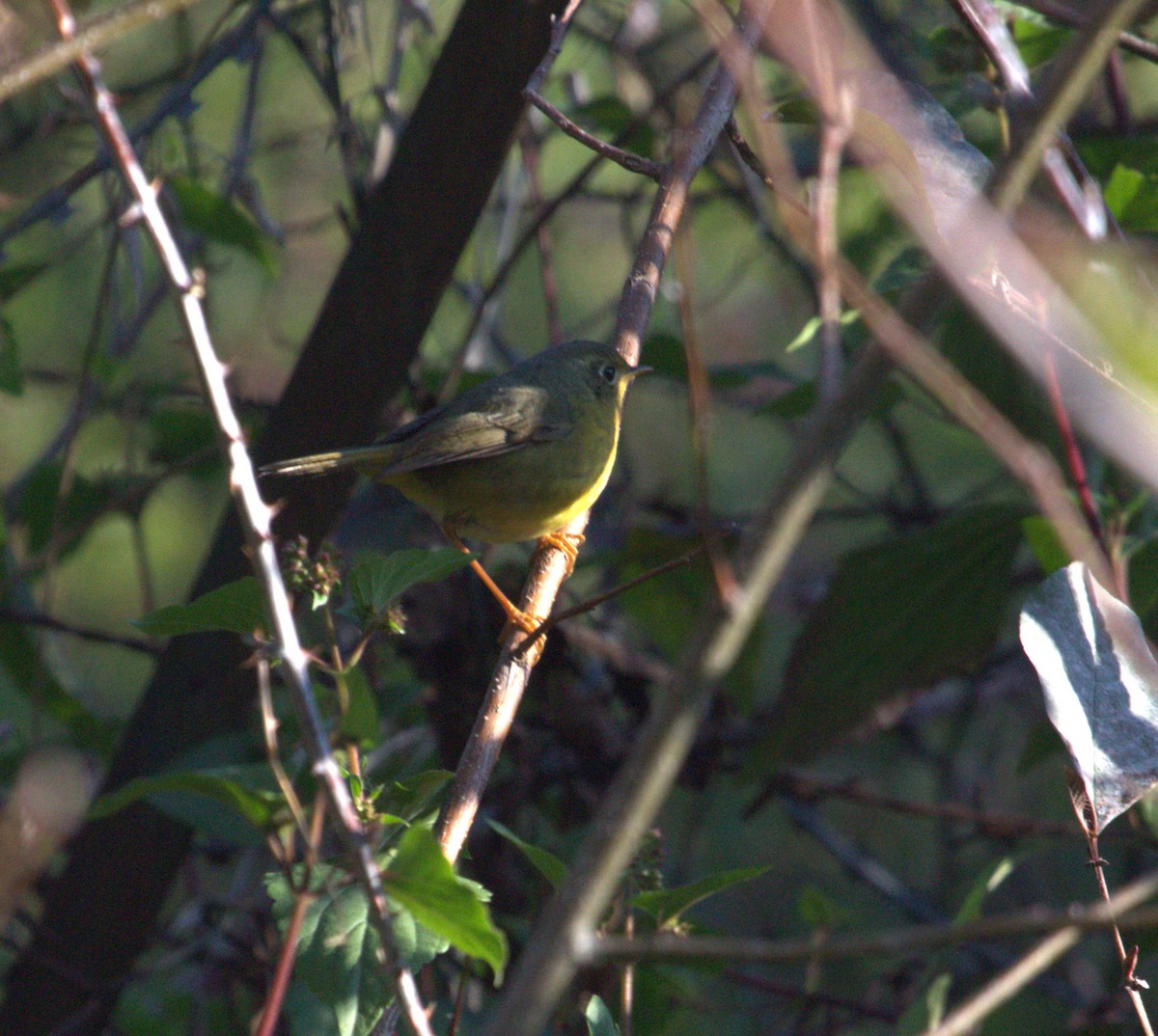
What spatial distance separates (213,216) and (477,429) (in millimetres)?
934

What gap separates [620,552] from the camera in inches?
145

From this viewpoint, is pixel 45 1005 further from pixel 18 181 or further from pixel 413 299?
pixel 18 181

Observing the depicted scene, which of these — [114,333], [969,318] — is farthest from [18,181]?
[969,318]

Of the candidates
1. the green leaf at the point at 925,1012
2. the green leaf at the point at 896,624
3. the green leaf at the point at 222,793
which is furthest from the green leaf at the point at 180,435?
the green leaf at the point at 925,1012

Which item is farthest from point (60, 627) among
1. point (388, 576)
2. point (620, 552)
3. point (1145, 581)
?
point (1145, 581)

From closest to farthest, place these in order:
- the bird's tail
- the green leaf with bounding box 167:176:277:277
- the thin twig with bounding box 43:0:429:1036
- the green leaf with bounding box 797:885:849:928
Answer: the thin twig with bounding box 43:0:429:1036 < the bird's tail < the green leaf with bounding box 797:885:849:928 < the green leaf with bounding box 167:176:277:277

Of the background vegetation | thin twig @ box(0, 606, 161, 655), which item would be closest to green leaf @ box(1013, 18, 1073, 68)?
the background vegetation

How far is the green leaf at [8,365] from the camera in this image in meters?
2.88

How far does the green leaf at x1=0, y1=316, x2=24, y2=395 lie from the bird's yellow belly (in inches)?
Answer: 38.8

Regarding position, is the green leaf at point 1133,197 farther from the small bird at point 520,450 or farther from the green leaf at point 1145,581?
the small bird at point 520,450

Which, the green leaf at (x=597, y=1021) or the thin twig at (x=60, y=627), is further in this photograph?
the thin twig at (x=60, y=627)

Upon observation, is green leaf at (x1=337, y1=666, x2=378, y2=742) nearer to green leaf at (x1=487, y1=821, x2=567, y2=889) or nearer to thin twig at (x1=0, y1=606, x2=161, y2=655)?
green leaf at (x1=487, y1=821, x2=567, y2=889)

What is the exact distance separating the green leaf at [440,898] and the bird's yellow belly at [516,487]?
1.99m

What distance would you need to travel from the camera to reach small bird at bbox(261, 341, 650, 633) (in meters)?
3.34
